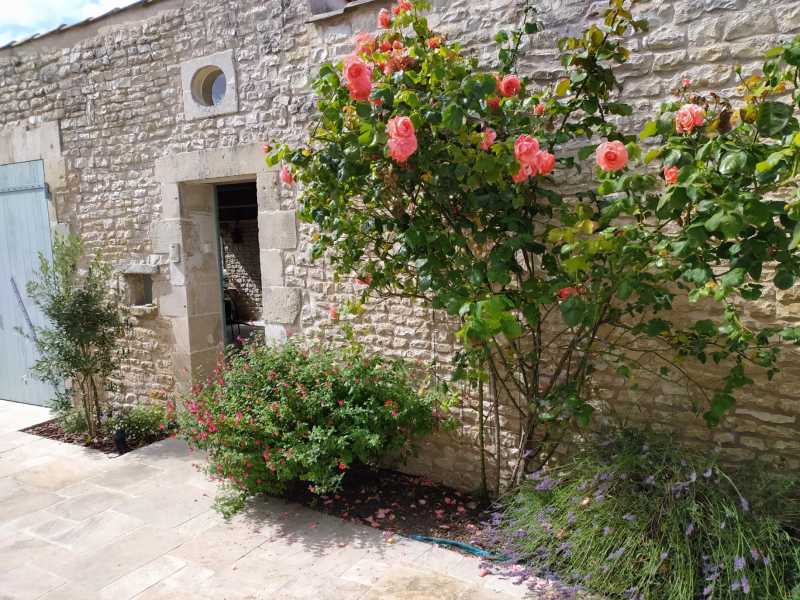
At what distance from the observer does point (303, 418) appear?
12.5ft

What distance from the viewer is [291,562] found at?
3.27 metres

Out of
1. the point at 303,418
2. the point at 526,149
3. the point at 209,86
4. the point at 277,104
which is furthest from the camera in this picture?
the point at 209,86

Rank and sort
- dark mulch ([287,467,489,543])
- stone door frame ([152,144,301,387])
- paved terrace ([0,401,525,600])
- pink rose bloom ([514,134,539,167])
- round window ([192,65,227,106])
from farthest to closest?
round window ([192,65,227,106])
stone door frame ([152,144,301,387])
dark mulch ([287,467,489,543])
paved terrace ([0,401,525,600])
pink rose bloom ([514,134,539,167])

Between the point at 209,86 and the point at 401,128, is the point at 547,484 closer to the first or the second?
the point at 401,128

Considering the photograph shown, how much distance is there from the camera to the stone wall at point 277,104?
9.96 ft

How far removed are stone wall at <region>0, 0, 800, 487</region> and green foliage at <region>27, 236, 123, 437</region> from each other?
31 centimetres

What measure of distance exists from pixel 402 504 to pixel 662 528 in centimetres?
171

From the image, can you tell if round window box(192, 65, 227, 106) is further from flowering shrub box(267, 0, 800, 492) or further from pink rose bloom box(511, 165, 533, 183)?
pink rose bloom box(511, 165, 533, 183)

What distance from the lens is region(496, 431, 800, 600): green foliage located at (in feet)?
8.23

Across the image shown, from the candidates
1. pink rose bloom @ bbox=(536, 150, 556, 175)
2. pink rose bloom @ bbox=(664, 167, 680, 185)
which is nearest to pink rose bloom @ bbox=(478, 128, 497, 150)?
pink rose bloom @ bbox=(536, 150, 556, 175)

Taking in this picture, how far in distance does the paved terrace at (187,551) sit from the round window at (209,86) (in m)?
3.05

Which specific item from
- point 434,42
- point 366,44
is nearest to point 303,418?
point 366,44

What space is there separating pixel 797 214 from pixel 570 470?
68.4 inches

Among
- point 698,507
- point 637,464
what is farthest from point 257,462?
point 698,507
